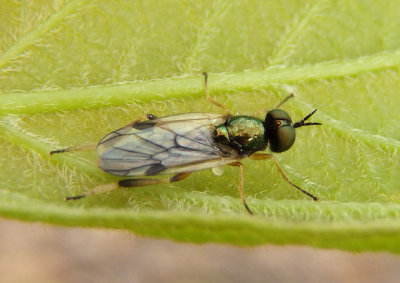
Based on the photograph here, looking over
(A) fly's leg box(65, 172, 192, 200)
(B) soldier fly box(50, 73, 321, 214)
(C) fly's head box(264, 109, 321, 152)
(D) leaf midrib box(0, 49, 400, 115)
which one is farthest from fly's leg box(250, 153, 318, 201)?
(A) fly's leg box(65, 172, 192, 200)

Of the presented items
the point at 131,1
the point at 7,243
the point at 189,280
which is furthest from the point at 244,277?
the point at 131,1

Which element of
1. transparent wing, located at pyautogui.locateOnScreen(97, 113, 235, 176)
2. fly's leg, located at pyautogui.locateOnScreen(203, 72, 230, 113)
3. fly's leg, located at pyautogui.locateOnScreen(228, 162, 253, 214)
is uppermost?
fly's leg, located at pyautogui.locateOnScreen(203, 72, 230, 113)

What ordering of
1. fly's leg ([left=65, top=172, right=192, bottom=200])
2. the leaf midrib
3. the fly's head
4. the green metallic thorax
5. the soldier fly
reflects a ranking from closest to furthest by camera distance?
fly's leg ([left=65, top=172, right=192, bottom=200])
the leaf midrib
the soldier fly
the fly's head
the green metallic thorax

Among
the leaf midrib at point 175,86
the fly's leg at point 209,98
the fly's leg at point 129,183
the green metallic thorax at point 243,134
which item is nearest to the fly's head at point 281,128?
the green metallic thorax at point 243,134

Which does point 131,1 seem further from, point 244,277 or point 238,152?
point 244,277

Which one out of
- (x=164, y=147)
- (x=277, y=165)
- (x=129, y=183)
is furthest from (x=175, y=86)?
(x=277, y=165)

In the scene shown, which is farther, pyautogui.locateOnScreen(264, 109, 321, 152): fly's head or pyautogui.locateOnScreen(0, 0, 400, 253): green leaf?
pyautogui.locateOnScreen(264, 109, 321, 152): fly's head

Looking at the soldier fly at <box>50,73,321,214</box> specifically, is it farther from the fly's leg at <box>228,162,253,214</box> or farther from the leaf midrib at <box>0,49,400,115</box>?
the leaf midrib at <box>0,49,400,115</box>
